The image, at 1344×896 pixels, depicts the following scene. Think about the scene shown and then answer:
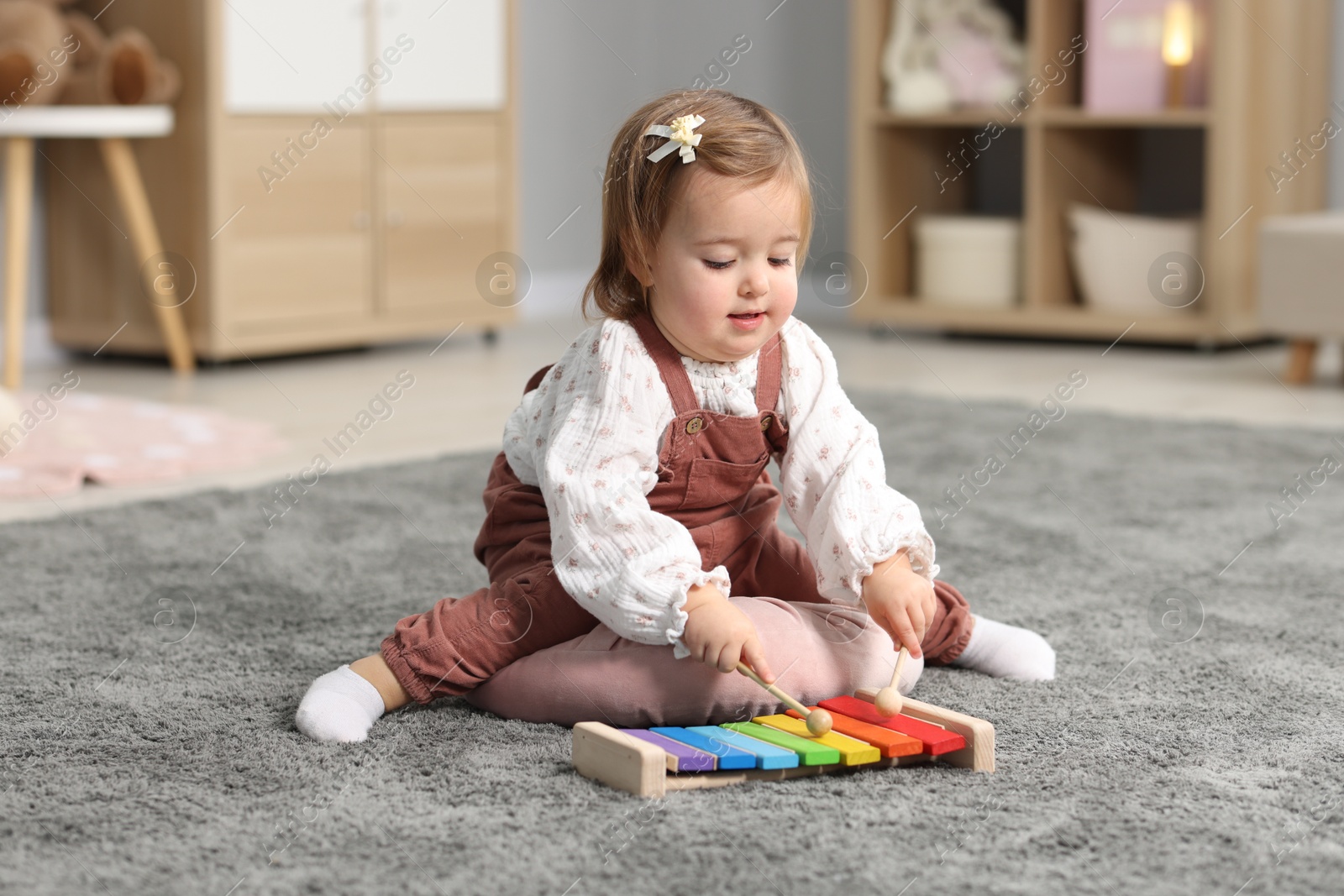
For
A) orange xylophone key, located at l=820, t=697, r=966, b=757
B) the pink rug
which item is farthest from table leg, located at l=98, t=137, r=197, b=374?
orange xylophone key, located at l=820, t=697, r=966, b=757

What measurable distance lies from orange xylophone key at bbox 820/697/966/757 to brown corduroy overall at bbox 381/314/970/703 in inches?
5.3

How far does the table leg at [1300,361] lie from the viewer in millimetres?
2844

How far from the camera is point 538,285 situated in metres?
4.05

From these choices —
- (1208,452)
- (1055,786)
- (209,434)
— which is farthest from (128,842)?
(1208,452)

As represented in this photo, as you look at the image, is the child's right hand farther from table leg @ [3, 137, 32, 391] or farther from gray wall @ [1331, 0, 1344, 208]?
gray wall @ [1331, 0, 1344, 208]

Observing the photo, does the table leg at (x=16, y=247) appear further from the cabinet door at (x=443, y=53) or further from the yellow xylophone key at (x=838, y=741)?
the yellow xylophone key at (x=838, y=741)

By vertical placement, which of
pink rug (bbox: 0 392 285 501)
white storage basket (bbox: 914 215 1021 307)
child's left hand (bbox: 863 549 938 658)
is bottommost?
pink rug (bbox: 0 392 285 501)

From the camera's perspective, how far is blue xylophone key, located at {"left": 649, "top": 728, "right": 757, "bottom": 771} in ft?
3.09

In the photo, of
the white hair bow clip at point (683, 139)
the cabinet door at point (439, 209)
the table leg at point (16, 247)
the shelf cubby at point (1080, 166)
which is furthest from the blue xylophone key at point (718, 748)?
the shelf cubby at point (1080, 166)

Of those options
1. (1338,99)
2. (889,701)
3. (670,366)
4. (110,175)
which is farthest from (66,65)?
(1338,99)

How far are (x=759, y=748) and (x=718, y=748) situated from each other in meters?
0.02

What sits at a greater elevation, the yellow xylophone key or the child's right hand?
the child's right hand

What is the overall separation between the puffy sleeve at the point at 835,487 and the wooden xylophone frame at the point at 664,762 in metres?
0.11

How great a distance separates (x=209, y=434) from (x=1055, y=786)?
63.6 inches
